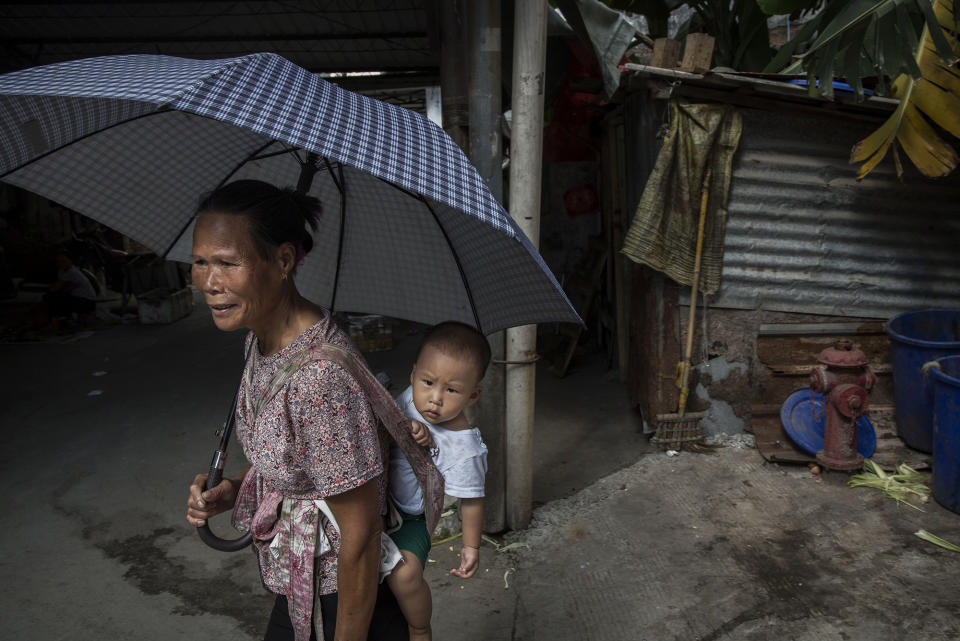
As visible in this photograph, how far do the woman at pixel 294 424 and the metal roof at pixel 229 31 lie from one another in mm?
6596

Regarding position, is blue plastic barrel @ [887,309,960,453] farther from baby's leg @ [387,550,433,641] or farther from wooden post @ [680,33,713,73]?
baby's leg @ [387,550,433,641]

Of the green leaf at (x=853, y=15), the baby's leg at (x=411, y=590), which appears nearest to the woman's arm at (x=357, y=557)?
the baby's leg at (x=411, y=590)

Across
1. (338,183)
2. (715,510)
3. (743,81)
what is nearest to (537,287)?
(338,183)

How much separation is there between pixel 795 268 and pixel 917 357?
104cm

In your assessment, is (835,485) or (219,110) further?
(835,485)

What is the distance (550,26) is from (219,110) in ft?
14.9

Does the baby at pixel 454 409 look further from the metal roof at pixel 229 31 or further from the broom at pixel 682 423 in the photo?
the metal roof at pixel 229 31

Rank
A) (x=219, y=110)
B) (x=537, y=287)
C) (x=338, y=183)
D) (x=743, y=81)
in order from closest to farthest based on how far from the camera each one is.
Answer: (x=219, y=110), (x=537, y=287), (x=338, y=183), (x=743, y=81)

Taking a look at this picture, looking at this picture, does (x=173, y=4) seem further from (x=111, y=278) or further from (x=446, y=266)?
(x=446, y=266)

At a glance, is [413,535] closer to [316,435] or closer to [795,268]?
[316,435]

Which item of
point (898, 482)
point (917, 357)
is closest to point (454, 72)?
point (917, 357)

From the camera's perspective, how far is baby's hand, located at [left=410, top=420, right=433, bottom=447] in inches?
65.0

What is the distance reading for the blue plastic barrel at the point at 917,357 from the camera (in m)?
4.69

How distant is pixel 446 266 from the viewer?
2.01 m
